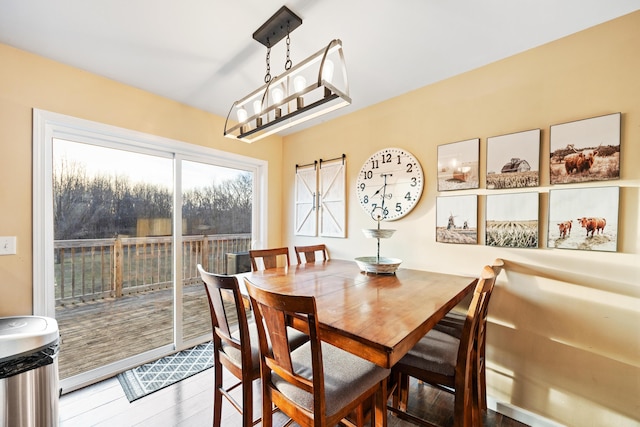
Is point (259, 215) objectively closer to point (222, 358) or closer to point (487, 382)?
point (222, 358)

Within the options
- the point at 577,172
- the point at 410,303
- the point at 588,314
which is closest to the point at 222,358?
the point at 410,303

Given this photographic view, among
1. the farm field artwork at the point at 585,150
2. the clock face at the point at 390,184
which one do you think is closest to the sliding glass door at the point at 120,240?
the clock face at the point at 390,184

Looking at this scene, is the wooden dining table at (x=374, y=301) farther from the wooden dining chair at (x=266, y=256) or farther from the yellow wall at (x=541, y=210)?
the yellow wall at (x=541, y=210)

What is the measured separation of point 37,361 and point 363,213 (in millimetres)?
2576

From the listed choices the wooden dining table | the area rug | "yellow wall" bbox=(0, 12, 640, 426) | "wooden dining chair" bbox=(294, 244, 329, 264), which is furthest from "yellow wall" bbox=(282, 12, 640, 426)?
the area rug

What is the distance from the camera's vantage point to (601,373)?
1.56 m

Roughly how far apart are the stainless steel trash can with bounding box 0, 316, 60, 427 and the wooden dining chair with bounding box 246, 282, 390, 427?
4.25 feet

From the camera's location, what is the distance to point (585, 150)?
1610 millimetres

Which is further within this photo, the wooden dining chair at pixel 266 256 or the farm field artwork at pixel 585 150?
the wooden dining chair at pixel 266 256

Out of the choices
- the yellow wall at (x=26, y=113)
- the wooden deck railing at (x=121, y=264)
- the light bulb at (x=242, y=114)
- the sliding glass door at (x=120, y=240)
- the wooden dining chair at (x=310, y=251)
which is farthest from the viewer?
the wooden dining chair at (x=310, y=251)

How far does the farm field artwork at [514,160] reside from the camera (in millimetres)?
1785

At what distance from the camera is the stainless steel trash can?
4.32 feet

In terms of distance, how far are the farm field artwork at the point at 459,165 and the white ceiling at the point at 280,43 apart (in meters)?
0.62

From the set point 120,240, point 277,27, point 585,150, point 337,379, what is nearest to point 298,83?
point 277,27
